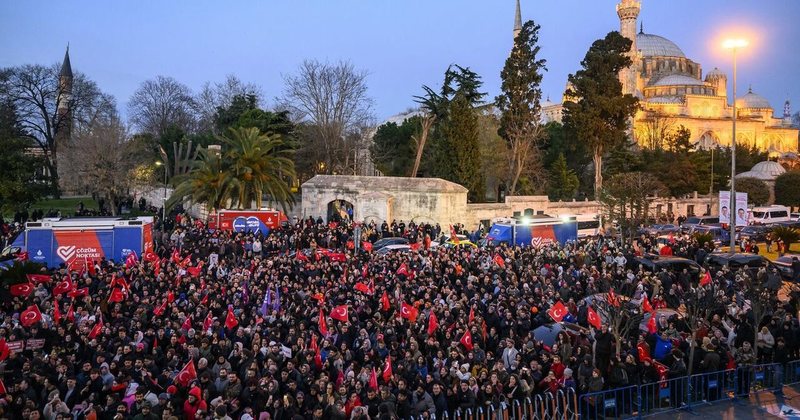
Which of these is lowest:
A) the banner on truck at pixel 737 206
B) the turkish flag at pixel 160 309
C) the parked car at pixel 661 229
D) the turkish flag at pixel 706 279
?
the turkish flag at pixel 160 309

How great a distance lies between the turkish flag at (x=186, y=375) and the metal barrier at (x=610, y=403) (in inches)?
228

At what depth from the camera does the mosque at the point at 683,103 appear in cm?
7012

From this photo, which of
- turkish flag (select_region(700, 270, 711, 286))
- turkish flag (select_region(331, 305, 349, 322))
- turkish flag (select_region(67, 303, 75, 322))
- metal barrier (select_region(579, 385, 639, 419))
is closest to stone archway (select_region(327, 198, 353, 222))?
turkish flag (select_region(700, 270, 711, 286))

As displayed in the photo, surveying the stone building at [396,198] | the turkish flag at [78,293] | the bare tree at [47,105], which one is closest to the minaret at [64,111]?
the bare tree at [47,105]

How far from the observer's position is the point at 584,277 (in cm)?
1667

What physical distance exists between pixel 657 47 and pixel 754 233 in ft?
227

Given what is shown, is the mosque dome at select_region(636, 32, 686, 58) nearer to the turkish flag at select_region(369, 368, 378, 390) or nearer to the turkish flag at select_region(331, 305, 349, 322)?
the turkish flag at select_region(331, 305, 349, 322)

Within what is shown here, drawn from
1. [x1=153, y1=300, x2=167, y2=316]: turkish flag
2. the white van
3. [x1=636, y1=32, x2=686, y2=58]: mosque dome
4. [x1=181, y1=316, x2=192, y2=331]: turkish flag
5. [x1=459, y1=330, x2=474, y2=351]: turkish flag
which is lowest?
[x1=459, y1=330, x2=474, y2=351]: turkish flag

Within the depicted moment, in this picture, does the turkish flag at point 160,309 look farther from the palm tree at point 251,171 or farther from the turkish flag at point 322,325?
the palm tree at point 251,171

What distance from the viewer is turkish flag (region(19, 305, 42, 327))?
1182 cm

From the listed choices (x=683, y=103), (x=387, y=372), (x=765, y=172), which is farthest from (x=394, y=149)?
(x=683, y=103)

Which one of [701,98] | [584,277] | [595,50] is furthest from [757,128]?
[584,277]

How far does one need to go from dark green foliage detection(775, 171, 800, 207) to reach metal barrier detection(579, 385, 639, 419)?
46.0 meters

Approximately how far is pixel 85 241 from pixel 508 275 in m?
12.8
